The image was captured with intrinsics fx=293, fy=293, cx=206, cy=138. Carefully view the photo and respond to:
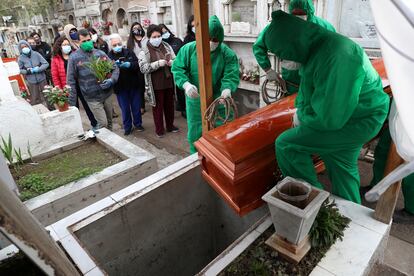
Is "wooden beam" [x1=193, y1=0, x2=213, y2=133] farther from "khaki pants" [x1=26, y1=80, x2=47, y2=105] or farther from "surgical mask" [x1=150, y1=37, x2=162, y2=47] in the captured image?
"khaki pants" [x1=26, y1=80, x2=47, y2=105]

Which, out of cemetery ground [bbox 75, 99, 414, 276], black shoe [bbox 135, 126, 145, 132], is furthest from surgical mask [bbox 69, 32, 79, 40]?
black shoe [bbox 135, 126, 145, 132]

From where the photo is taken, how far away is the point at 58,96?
4.56 metres

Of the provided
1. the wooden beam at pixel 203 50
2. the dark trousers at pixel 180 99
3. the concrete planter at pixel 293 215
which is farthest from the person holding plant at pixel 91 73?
the concrete planter at pixel 293 215

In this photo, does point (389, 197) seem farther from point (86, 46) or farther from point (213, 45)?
point (86, 46)

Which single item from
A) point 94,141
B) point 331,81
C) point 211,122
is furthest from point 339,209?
point 94,141

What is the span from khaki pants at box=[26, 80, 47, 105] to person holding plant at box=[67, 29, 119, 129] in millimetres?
2419

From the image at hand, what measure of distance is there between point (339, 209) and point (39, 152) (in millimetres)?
4040

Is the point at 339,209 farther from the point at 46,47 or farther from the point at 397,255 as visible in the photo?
the point at 46,47

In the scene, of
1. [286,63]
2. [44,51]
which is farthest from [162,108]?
[44,51]

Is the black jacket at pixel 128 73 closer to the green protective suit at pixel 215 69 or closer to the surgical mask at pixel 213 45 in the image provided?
the green protective suit at pixel 215 69

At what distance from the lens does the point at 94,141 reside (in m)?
4.69

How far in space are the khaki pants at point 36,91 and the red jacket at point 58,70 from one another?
1.55 meters

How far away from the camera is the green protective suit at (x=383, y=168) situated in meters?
2.87

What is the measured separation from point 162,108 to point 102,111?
43.3 inches
